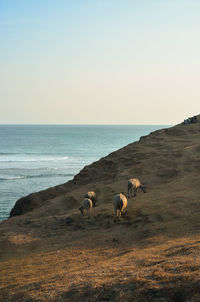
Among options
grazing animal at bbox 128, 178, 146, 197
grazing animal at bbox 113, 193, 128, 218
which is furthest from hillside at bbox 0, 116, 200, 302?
grazing animal at bbox 128, 178, 146, 197

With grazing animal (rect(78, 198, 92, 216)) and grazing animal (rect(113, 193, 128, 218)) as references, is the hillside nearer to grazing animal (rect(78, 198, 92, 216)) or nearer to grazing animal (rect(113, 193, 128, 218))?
grazing animal (rect(78, 198, 92, 216))

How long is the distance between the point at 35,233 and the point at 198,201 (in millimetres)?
10326

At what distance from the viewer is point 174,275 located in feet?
34.2

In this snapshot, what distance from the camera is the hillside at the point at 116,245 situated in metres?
10.4

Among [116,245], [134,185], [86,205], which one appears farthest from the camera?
[134,185]

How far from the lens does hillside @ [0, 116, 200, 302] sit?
34.2 feet

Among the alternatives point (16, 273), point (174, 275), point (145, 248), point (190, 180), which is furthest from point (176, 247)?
point (190, 180)

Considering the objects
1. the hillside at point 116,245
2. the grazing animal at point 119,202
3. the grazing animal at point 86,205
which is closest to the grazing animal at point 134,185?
the hillside at point 116,245

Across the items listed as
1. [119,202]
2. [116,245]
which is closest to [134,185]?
[119,202]

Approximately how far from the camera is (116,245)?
17062mm

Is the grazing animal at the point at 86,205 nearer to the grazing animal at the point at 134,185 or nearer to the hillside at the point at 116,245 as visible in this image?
the hillside at the point at 116,245

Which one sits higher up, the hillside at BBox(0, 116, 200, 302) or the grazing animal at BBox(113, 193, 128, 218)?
the grazing animal at BBox(113, 193, 128, 218)

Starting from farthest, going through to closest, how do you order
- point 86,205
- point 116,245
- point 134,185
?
point 134,185
point 86,205
point 116,245

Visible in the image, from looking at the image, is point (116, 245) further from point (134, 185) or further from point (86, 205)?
point (134, 185)
